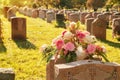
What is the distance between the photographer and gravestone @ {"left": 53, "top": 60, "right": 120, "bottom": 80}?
612 centimetres

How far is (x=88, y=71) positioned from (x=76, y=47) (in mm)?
1056

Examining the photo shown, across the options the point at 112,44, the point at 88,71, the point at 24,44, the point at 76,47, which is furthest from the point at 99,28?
the point at 88,71

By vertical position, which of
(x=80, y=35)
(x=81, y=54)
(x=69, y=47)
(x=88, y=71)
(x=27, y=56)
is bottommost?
(x=27, y=56)

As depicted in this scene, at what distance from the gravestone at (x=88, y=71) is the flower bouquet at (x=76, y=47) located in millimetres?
744

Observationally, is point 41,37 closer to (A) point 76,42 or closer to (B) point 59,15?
(B) point 59,15

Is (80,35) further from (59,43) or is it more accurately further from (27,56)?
(27,56)

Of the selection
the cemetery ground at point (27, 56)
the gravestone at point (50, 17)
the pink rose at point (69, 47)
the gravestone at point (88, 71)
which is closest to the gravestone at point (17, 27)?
the cemetery ground at point (27, 56)

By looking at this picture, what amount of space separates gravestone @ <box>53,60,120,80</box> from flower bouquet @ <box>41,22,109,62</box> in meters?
0.74

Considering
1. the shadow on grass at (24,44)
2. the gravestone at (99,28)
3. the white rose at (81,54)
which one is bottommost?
the shadow on grass at (24,44)

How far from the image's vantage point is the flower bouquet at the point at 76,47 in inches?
277

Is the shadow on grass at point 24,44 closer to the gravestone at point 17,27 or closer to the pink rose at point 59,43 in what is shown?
the gravestone at point 17,27

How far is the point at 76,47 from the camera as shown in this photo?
7160 millimetres

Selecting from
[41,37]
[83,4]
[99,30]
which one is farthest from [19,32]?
[83,4]

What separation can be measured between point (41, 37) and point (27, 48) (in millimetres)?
4112
